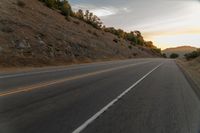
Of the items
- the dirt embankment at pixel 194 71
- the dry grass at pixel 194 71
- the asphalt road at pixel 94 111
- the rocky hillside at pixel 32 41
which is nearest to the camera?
the asphalt road at pixel 94 111

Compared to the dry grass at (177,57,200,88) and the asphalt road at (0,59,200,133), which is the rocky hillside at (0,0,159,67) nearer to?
the dry grass at (177,57,200,88)

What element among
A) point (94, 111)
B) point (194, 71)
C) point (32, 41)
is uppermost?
point (32, 41)

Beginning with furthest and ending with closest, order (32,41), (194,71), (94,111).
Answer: (32,41) < (194,71) < (94,111)

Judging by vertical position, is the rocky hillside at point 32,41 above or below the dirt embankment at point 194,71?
above

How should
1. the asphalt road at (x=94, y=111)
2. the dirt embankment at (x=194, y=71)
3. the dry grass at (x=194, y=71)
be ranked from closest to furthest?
the asphalt road at (x=94, y=111) < the dirt embankment at (x=194, y=71) < the dry grass at (x=194, y=71)

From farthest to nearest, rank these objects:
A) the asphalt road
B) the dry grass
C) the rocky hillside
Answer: the rocky hillside < the dry grass < the asphalt road

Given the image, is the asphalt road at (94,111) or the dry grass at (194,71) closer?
the asphalt road at (94,111)

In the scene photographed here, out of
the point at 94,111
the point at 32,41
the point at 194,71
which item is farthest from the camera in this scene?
the point at 32,41

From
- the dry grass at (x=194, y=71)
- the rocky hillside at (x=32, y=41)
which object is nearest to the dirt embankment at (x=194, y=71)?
the dry grass at (x=194, y=71)

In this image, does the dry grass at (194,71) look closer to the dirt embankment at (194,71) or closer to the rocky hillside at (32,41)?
the dirt embankment at (194,71)

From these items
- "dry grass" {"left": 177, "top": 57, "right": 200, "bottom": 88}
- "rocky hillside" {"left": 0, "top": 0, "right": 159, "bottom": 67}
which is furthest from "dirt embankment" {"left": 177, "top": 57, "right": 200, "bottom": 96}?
"rocky hillside" {"left": 0, "top": 0, "right": 159, "bottom": 67}

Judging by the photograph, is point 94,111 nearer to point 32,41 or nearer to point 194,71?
point 194,71

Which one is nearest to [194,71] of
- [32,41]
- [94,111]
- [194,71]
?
[194,71]

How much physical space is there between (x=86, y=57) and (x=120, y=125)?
145ft
